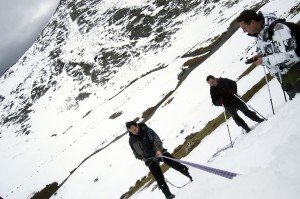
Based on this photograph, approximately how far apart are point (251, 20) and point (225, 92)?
4161 millimetres

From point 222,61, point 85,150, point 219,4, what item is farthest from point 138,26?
point 222,61

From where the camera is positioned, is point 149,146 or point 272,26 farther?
point 149,146

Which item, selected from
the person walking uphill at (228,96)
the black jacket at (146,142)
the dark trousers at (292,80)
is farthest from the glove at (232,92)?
the black jacket at (146,142)

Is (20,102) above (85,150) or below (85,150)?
above

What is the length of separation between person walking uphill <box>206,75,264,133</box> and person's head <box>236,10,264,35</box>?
145 inches

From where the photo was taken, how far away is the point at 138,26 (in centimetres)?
16050

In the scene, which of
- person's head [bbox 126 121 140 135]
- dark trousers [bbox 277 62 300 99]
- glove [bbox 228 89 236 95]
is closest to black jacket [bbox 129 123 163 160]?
person's head [bbox 126 121 140 135]

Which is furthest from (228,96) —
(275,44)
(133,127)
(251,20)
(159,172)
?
(251,20)

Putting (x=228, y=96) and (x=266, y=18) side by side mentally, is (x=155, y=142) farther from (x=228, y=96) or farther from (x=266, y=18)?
(x=266, y=18)

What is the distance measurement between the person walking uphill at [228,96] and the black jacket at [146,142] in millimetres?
2838

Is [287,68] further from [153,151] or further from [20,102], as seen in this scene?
[20,102]

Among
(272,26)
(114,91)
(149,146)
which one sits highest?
(114,91)

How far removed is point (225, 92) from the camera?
10.3 meters

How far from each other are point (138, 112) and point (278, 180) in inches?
1833
